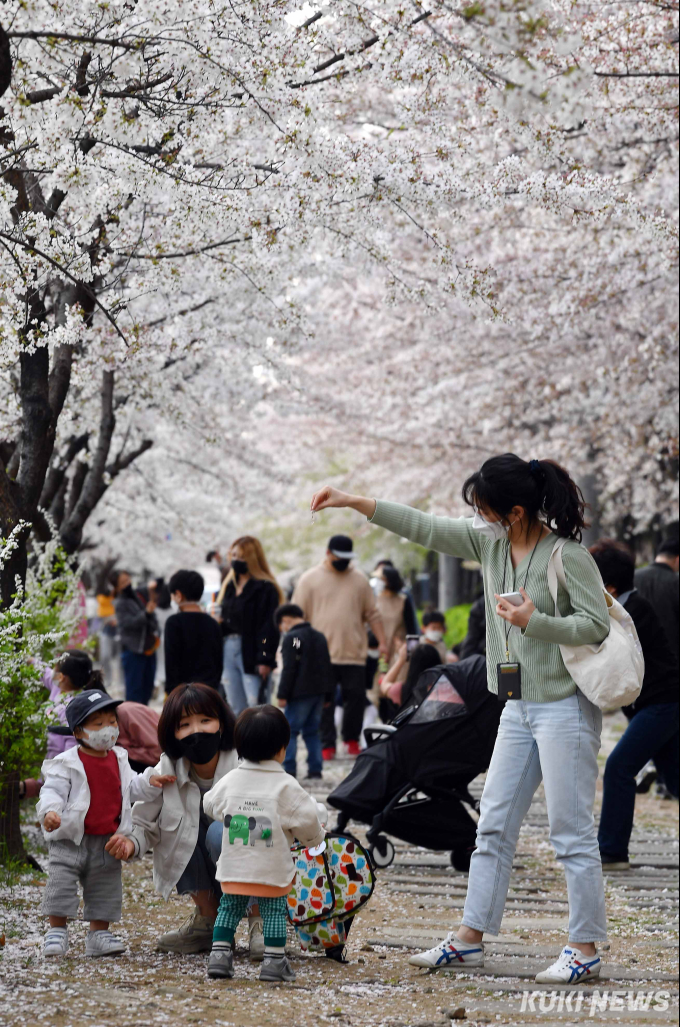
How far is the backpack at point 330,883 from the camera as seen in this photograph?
4594 millimetres

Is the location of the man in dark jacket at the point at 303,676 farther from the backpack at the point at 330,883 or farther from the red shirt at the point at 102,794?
the red shirt at the point at 102,794

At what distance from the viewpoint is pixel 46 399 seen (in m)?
6.30

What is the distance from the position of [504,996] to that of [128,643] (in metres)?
8.83

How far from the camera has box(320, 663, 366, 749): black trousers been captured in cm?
1031

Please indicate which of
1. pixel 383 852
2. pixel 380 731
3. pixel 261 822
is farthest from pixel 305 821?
pixel 383 852

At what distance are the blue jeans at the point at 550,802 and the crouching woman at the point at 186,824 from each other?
988mm

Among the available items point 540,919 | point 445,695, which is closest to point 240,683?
point 445,695

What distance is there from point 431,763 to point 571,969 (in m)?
2.02

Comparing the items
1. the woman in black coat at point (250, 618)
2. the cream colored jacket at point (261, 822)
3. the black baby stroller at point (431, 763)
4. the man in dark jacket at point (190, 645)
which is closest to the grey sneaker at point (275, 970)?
the cream colored jacket at point (261, 822)

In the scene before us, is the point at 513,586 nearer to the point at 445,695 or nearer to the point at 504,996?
the point at 504,996

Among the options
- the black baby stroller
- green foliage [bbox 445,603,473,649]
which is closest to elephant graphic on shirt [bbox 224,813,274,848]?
the black baby stroller

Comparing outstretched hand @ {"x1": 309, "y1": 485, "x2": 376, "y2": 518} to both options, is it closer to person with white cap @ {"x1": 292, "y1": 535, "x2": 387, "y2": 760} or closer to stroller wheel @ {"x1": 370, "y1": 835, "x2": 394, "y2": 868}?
stroller wheel @ {"x1": 370, "y1": 835, "x2": 394, "y2": 868}

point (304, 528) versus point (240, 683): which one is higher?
point (304, 528)

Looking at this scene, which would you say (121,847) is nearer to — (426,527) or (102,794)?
(102,794)
